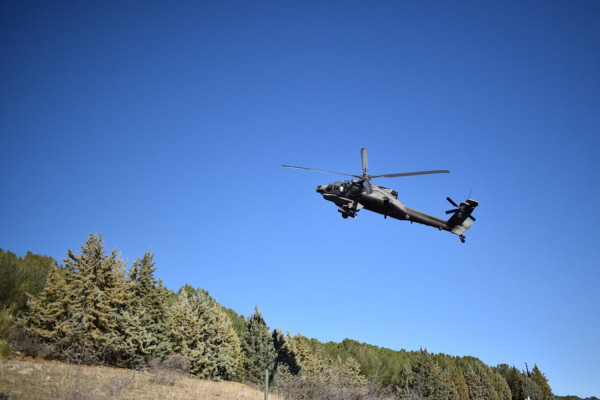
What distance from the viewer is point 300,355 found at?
5975cm

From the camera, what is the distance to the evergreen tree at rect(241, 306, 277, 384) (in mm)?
46531

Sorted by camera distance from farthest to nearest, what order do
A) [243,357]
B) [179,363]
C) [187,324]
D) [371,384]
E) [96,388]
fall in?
[243,357], [187,324], [179,363], [371,384], [96,388]

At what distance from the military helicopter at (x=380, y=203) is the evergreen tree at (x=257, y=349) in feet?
96.9

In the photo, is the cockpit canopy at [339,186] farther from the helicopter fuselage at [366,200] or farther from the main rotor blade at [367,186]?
the main rotor blade at [367,186]

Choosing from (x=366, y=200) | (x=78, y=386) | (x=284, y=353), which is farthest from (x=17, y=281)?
(x=366, y=200)

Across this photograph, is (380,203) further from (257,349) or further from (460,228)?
(257,349)

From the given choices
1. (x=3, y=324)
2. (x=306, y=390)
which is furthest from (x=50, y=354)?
(x=3, y=324)

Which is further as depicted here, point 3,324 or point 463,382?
point 463,382

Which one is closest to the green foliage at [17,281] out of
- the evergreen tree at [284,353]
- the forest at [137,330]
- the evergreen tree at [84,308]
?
the forest at [137,330]

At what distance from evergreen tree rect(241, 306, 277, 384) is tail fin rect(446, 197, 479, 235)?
29725 millimetres

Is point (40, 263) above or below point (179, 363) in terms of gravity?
above

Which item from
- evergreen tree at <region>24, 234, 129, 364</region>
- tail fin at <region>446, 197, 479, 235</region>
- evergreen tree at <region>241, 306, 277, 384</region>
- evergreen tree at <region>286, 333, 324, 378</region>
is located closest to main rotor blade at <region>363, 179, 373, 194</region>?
tail fin at <region>446, 197, 479, 235</region>

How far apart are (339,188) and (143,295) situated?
23.5m

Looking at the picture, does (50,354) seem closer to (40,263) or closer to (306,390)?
(306,390)
